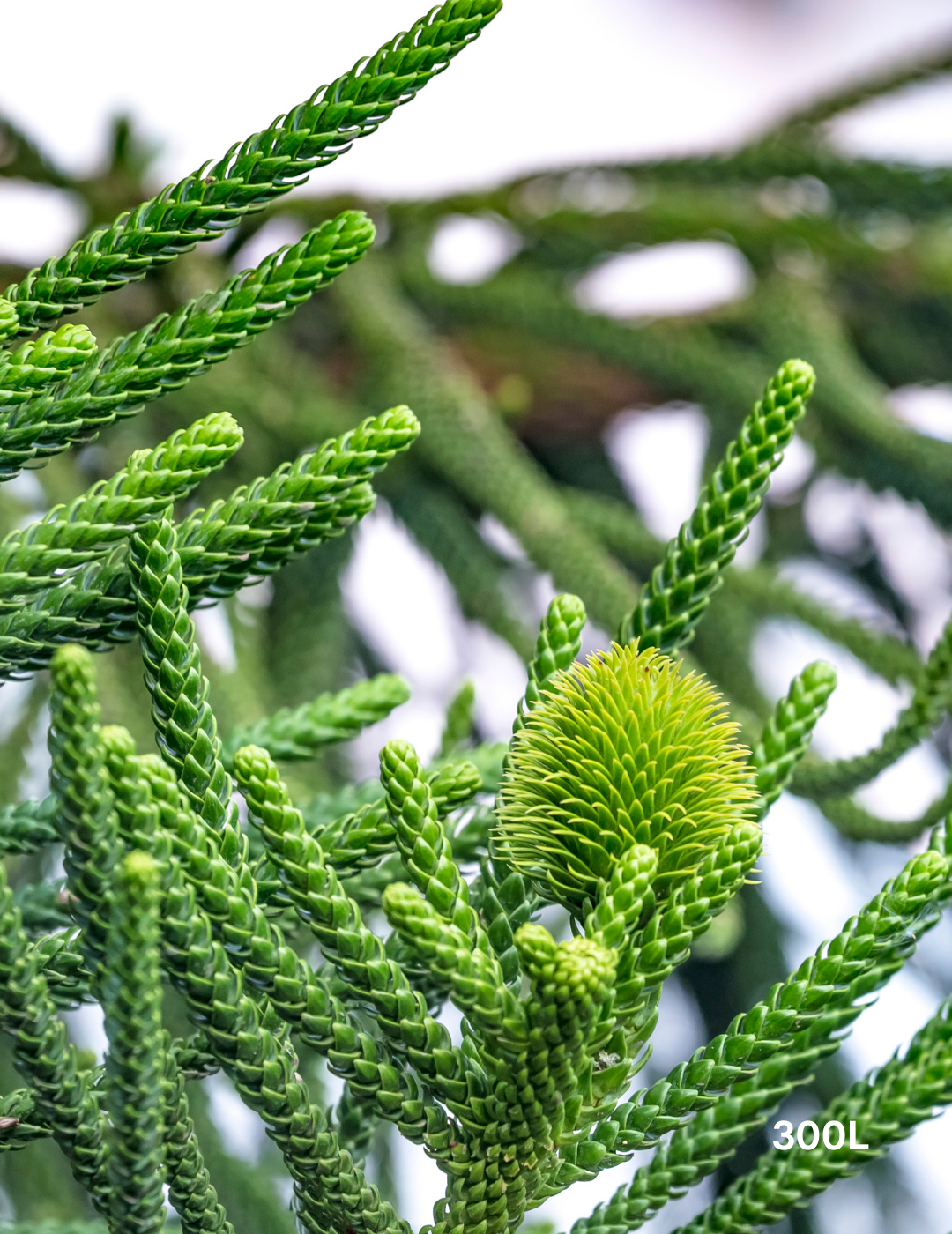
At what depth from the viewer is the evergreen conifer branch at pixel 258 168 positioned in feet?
1.04

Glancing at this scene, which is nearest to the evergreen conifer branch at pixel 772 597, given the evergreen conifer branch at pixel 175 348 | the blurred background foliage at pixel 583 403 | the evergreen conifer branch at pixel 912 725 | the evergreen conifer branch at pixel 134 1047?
the blurred background foliage at pixel 583 403

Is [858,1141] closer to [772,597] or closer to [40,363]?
[40,363]

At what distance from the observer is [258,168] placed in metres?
0.32

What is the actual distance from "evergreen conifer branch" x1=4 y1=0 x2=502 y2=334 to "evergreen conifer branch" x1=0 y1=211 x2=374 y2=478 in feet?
0.05

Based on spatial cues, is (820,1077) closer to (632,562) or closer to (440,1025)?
(632,562)

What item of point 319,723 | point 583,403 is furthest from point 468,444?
point 319,723

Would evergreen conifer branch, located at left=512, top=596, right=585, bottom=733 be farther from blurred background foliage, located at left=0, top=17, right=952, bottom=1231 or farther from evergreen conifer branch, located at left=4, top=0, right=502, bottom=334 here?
blurred background foliage, located at left=0, top=17, right=952, bottom=1231

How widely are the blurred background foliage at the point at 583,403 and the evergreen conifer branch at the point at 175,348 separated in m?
0.32

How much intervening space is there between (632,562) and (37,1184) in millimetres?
592

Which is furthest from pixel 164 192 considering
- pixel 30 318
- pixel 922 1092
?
pixel 922 1092

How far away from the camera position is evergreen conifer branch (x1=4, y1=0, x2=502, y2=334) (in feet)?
1.04

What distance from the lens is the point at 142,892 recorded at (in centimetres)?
22

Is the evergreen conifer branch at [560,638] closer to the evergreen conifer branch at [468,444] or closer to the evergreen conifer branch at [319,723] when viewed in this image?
the evergreen conifer branch at [319,723]

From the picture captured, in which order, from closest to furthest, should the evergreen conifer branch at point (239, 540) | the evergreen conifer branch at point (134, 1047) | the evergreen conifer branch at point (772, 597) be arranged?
→ the evergreen conifer branch at point (134, 1047) → the evergreen conifer branch at point (239, 540) → the evergreen conifer branch at point (772, 597)
